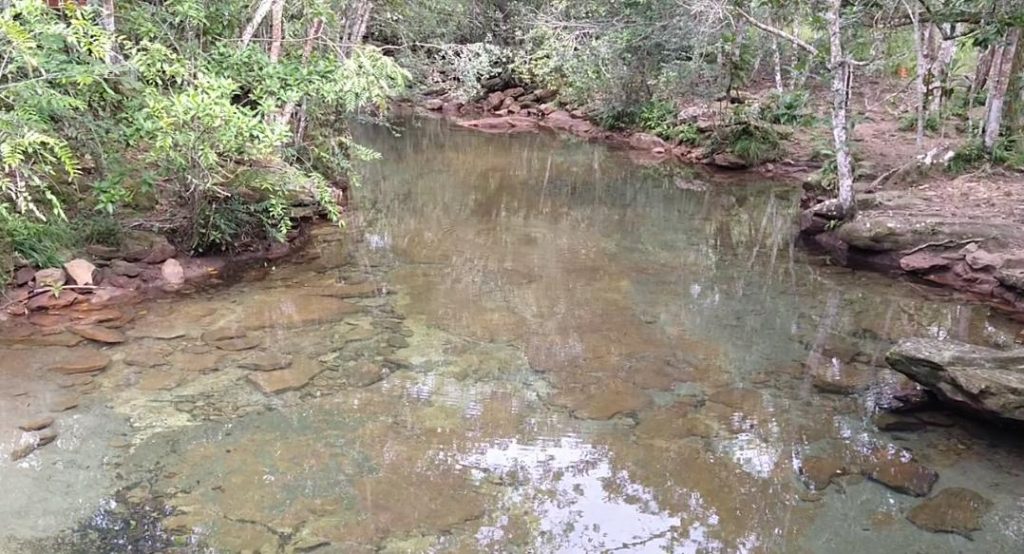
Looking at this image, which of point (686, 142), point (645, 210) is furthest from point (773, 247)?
point (686, 142)

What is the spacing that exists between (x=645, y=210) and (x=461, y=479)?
8.53m

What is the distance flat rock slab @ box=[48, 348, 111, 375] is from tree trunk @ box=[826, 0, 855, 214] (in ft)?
27.1

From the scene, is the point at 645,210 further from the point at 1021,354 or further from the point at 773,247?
the point at 1021,354

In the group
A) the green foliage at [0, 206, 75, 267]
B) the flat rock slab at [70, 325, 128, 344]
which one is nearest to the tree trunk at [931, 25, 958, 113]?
the flat rock slab at [70, 325, 128, 344]

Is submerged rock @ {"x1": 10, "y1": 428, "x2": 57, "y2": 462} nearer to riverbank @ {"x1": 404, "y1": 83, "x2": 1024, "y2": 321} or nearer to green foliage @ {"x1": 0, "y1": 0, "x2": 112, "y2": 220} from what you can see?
green foliage @ {"x1": 0, "y1": 0, "x2": 112, "y2": 220}

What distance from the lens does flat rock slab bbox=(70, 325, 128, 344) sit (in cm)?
641

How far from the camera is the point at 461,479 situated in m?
4.82

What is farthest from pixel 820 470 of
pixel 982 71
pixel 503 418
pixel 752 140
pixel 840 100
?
pixel 982 71

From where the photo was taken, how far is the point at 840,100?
959 centimetres

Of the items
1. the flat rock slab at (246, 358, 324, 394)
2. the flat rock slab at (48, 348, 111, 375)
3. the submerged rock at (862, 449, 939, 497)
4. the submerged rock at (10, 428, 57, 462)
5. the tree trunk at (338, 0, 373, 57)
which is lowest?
the flat rock slab at (246, 358, 324, 394)

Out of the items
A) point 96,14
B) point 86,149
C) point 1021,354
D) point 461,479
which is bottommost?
point 461,479

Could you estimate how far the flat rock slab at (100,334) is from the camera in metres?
6.41

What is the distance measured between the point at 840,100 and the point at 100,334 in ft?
27.8

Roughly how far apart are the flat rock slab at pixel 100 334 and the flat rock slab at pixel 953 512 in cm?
593
